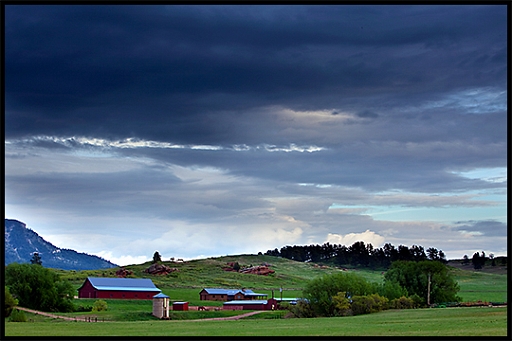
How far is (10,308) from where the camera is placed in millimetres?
79188

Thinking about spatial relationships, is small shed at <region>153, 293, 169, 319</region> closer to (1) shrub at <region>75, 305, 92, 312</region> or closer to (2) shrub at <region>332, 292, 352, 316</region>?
(1) shrub at <region>75, 305, 92, 312</region>

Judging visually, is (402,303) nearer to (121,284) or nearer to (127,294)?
(127,294)

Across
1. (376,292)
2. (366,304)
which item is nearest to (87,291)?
(376,292)

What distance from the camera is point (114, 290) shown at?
132m

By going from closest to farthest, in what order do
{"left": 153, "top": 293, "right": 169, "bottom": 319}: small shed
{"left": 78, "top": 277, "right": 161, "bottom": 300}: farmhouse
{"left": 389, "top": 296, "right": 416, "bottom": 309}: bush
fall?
{"left": 389, "top": 296, "right": 416, "bottom": 309}: bush, {"left": 153, "top": 293, "right": 169, "bottom": 319}: small shed, {"left": 78, "top": 277, "right": 161, "bottom": 300}: farmhouse

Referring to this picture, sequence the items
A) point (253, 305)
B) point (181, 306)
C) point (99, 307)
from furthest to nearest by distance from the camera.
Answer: point (253, 305) → point (181, 306) → point (99, 307)

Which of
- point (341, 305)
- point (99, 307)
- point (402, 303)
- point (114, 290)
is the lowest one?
point (114, 290)

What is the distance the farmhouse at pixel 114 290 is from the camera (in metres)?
130

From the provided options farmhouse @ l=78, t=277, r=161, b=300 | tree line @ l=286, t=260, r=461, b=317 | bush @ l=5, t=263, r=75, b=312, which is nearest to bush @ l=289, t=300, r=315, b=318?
tree line @ l=286, t=260, r=461, b=317

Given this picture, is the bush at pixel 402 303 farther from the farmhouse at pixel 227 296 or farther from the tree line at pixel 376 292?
the farmhouse at pixel 227 296

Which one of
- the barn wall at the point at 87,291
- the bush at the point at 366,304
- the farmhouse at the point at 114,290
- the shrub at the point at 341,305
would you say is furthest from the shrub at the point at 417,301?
the barn wall at the point at 87,291

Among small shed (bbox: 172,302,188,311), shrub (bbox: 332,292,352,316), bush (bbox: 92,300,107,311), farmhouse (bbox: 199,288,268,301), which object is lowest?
farmhouse (bbox: 199,288,268,301)

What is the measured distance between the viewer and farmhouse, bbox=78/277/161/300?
130 m
